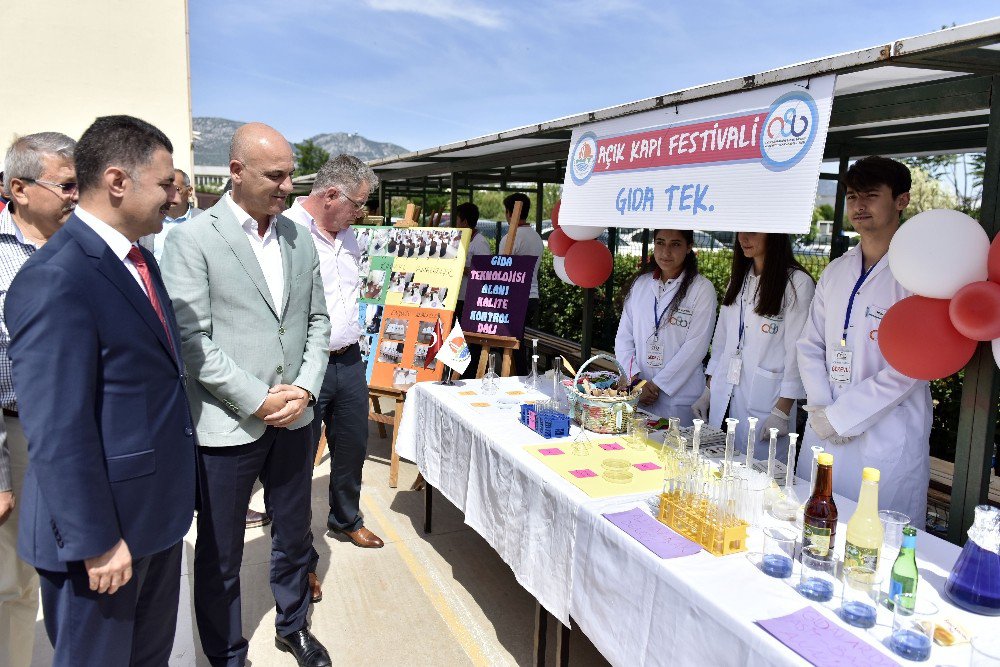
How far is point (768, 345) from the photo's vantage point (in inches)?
112

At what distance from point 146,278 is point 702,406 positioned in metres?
2.70

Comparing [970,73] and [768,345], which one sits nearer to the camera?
[970,73]

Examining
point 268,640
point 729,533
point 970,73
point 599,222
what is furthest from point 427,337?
point 970,73

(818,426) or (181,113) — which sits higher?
(181,113)

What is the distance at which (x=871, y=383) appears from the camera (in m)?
2.19

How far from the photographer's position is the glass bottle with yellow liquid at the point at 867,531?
1542 mm

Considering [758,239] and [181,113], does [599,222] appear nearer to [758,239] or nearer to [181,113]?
[758,239]

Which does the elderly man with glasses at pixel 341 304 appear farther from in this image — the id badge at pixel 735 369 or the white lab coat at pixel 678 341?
the id badge at pixel 735 369

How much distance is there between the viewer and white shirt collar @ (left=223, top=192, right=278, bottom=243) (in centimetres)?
222

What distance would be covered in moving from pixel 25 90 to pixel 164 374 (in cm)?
2042

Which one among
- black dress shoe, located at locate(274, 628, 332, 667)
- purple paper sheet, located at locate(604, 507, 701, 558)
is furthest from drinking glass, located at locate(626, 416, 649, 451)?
black dress shoe, located at locate(274, 628, 332, 667)

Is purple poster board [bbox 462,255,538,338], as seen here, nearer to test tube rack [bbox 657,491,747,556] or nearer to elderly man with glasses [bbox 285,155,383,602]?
elderly man with glasses [bbox 285,155,383,602]

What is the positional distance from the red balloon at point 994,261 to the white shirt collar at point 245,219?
2382 millimetres

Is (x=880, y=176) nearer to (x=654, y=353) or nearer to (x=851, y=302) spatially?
(x=851, y=302)
